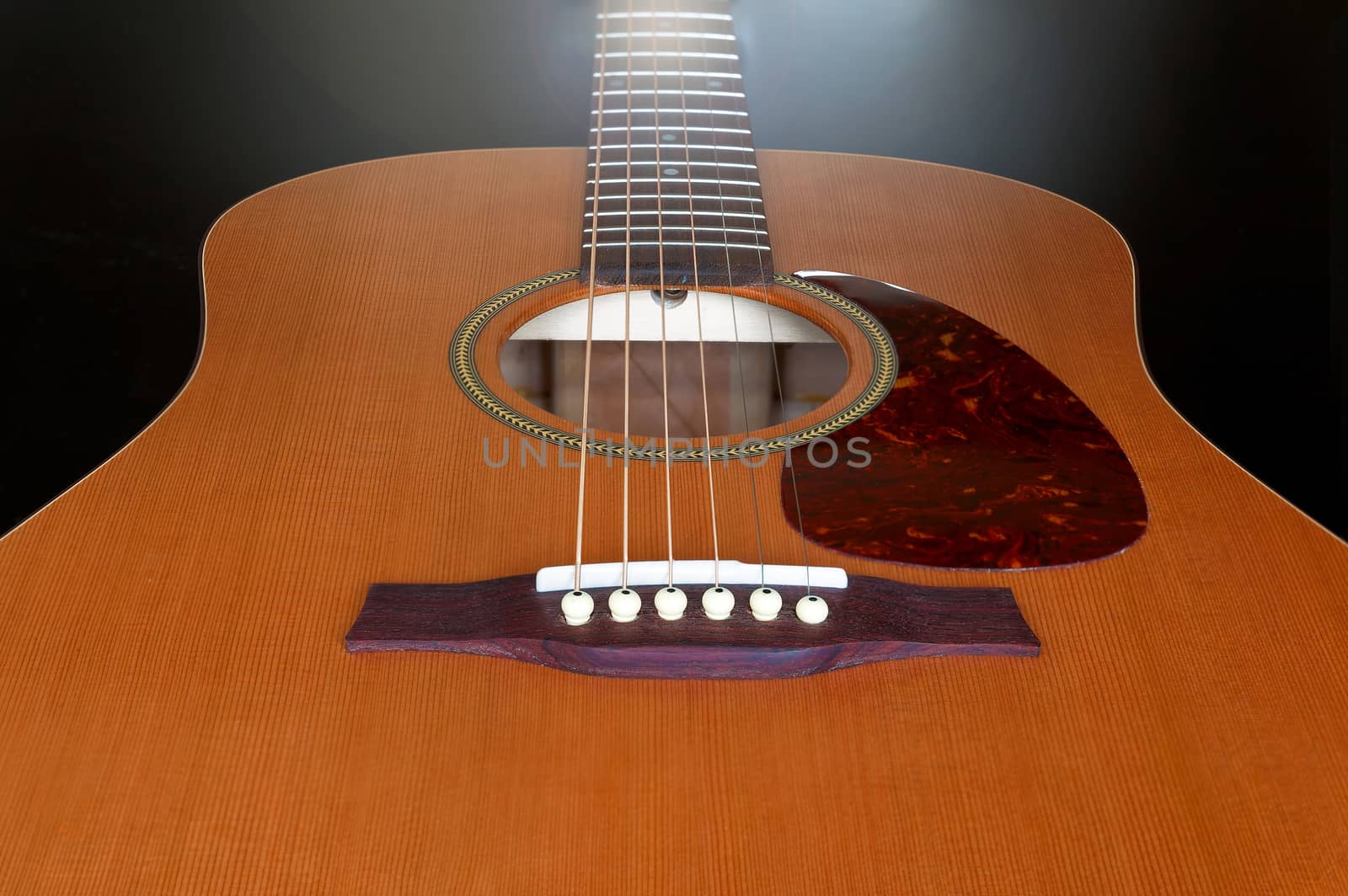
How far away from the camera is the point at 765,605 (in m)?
0.76

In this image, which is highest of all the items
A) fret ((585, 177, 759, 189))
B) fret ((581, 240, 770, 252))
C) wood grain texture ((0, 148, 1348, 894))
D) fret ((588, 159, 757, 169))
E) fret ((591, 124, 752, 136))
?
fret ((591, 124, 752, 136))

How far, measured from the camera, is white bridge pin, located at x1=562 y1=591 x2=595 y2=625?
29.6 inches

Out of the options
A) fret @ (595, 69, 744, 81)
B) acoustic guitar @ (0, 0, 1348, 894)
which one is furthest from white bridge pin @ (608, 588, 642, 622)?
fret @ (595, 69, 744, 81)

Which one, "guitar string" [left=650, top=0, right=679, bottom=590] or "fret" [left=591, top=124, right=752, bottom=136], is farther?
"fret" [left=591, top=124, right=752, bottom=136]

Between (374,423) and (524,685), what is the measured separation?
0.33 metres

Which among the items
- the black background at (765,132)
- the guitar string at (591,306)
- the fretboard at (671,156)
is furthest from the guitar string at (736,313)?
the black background at (765,132)

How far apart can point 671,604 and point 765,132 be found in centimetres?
178

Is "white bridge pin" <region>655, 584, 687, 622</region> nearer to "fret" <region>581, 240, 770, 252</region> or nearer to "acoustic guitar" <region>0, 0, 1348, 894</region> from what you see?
"acoustic guitar" <region>0, 0, 1348, 894</region>

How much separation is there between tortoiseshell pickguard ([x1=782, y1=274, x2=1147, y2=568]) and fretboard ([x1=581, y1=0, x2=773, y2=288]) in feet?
0.83

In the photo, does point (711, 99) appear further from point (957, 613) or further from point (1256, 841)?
point (1256, 841)

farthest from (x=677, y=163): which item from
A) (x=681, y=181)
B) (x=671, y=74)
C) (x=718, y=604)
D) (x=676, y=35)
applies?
(x=718, y=604)

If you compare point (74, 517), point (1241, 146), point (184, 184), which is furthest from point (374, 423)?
point (1241, 146)

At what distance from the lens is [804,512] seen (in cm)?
88

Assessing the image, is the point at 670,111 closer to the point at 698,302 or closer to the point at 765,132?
the point at 698,302
